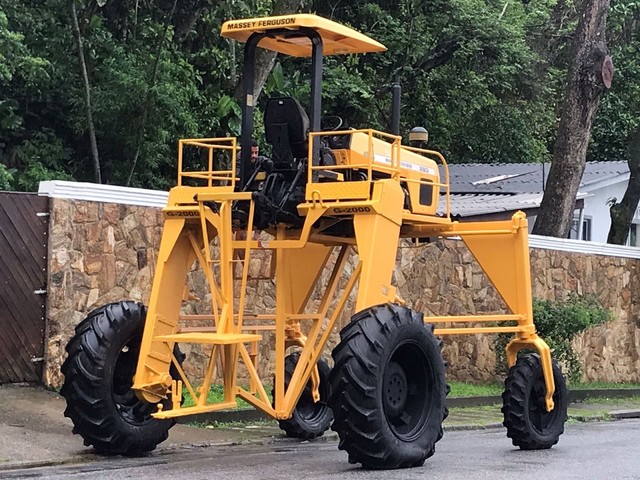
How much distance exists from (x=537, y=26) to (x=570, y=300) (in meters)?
15.2

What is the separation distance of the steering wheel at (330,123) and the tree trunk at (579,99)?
10.2m

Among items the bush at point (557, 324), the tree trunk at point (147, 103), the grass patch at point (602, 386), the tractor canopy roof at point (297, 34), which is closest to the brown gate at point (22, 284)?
the tractor canopy roof at point (297, 34)

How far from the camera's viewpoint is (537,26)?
113 feet

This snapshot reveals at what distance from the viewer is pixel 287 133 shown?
35.3 ft

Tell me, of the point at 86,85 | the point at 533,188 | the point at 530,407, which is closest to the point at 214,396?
the point at 530,407

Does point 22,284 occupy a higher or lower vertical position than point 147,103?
lower

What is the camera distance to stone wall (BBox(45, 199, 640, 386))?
1354cm

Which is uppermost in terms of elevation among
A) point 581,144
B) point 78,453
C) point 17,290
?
point 581,144

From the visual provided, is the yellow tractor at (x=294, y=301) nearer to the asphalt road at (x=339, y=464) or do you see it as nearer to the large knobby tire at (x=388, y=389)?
the large knobby tire at (x=388, y=389)

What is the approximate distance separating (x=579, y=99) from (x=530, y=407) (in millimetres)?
10064

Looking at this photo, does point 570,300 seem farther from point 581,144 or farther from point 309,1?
point 309,1

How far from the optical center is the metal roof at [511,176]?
102 feet

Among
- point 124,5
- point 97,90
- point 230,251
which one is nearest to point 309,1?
point 124,5

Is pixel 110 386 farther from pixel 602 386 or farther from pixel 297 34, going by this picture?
pixel 602 386
